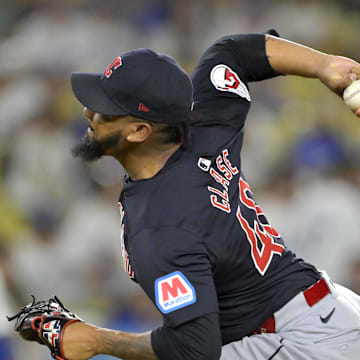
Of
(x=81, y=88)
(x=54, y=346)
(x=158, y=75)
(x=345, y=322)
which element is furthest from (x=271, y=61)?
(x=54, y=346)

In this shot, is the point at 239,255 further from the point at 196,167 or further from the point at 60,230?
the point at 60,230

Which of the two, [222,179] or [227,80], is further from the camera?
[227,80]

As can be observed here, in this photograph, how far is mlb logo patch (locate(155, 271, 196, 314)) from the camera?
2.30 metres

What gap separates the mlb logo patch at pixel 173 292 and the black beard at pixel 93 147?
0.57 metres

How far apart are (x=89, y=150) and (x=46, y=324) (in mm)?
675

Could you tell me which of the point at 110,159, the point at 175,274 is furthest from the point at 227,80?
the point at 110,159

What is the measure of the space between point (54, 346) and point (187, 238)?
2.18 ft

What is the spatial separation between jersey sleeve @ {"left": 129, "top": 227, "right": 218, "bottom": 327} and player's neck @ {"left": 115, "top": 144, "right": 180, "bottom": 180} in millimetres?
297

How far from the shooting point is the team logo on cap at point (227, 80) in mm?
2846

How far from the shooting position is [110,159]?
5109mm

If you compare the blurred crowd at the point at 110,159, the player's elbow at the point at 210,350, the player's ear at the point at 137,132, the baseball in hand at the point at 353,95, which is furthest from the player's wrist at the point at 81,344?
the blurred crowd at the point at 110,159

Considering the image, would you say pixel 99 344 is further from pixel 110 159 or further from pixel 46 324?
pixel 110 159

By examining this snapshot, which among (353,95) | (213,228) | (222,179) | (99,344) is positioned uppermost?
(353,95)

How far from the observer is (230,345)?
2668 millimetres
